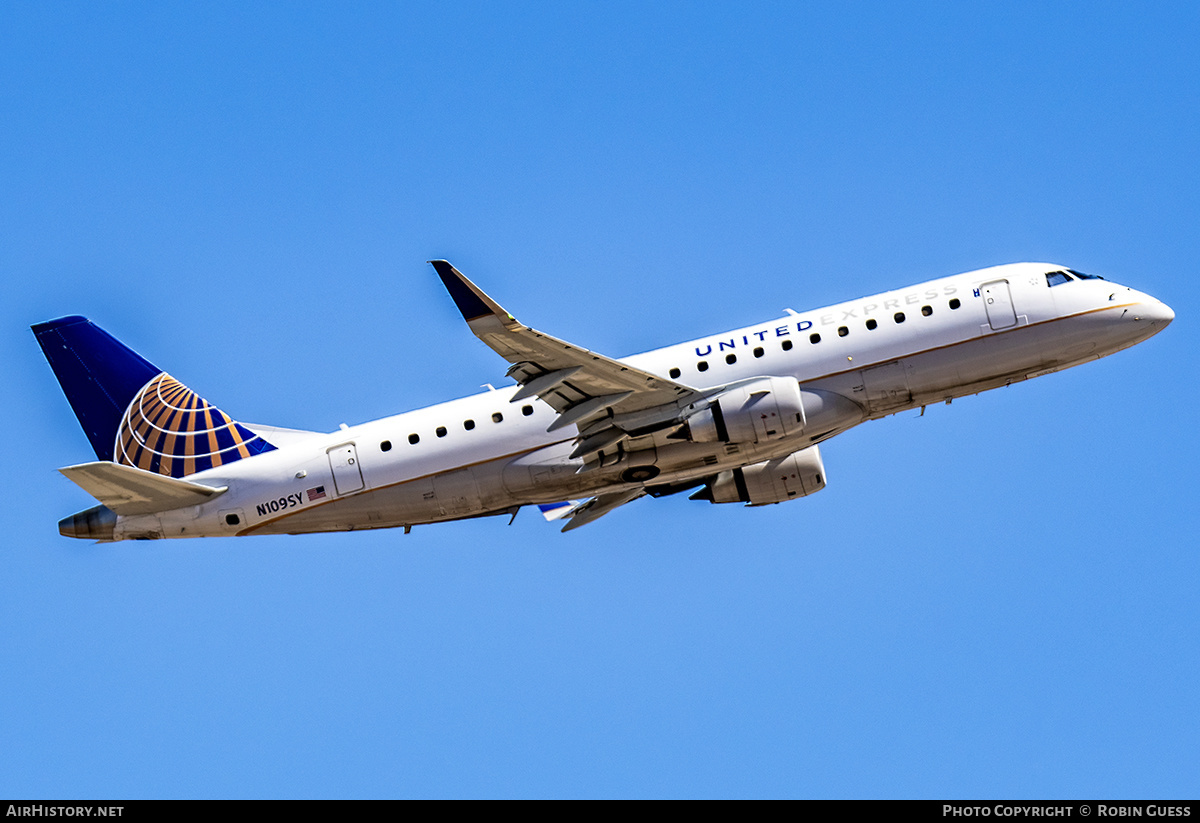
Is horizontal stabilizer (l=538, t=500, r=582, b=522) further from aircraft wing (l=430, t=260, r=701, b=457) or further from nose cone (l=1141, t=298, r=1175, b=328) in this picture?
nose cone (l=1141, t=298, r=1175, b=328)

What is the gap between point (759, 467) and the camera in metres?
43.1

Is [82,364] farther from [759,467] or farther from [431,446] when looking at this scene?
[759,467]

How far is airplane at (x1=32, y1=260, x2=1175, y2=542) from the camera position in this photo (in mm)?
37875

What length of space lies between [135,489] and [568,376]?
44.3 feet

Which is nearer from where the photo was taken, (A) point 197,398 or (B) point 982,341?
(B) point 982,341

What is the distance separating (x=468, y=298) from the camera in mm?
34000

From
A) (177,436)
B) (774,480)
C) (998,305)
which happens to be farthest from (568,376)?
(177,436)

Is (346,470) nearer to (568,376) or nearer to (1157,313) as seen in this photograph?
(568,376)

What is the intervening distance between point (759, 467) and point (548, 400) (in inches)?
339

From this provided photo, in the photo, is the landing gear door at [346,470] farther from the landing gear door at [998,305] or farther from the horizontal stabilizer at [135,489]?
the landing gear door at [998,305]

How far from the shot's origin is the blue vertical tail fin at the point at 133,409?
4200cm

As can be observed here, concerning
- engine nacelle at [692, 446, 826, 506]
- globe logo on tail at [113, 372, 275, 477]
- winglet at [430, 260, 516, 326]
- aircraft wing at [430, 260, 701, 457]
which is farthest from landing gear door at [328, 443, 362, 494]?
engine nacelle at [692, 446, 826, 506]
